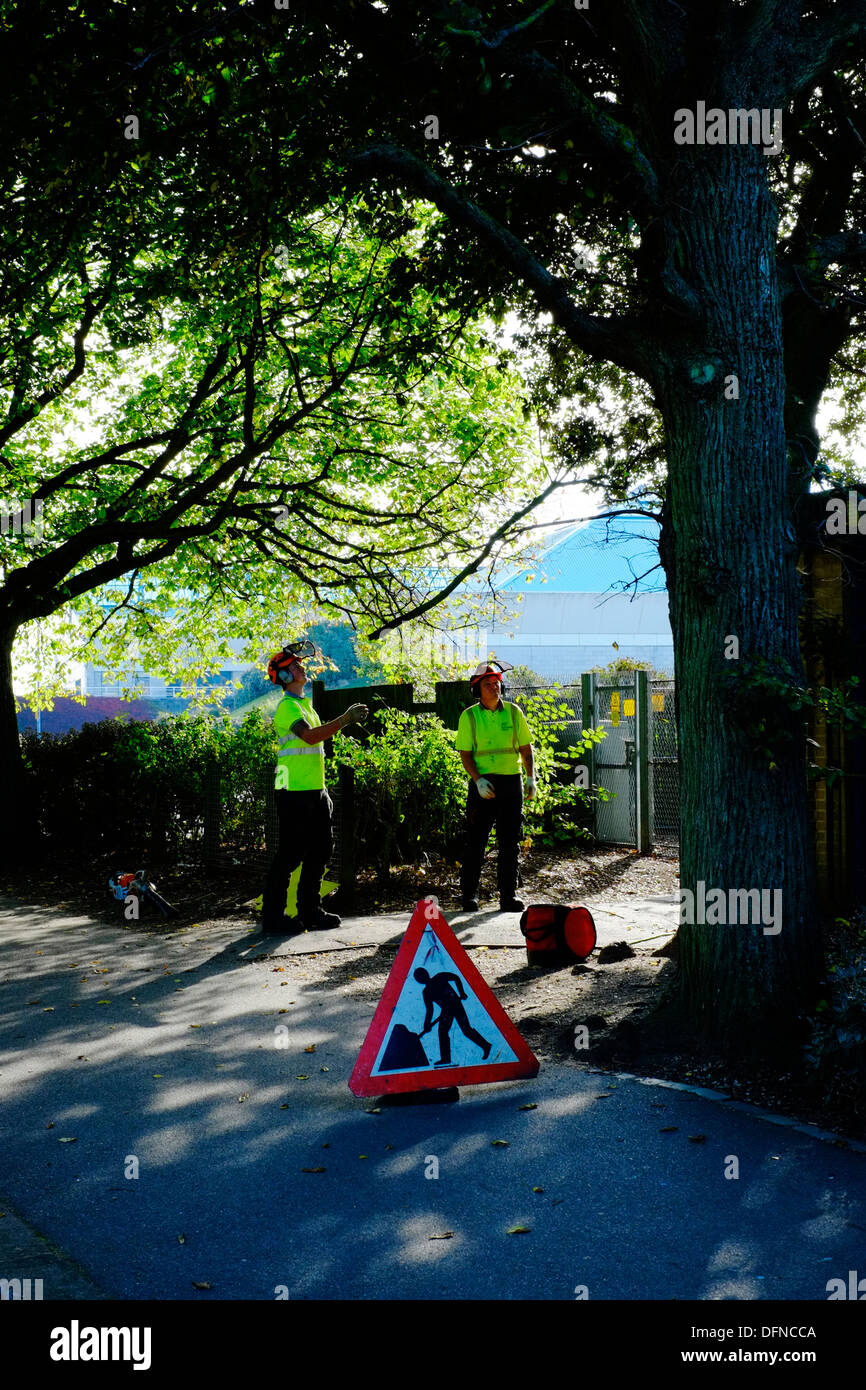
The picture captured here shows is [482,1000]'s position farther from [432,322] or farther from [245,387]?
[245,387]

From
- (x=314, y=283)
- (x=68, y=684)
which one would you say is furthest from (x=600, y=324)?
(x=68, y=684)

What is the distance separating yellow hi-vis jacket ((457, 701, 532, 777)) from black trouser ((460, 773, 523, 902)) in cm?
9

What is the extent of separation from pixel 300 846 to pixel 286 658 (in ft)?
4.99

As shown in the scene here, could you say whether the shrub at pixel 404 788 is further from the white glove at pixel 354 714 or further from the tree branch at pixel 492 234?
the tree branch at pixel 492 234

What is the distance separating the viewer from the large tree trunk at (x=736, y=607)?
5547mm

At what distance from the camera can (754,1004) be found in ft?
18.0

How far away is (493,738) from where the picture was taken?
→ 396 inches

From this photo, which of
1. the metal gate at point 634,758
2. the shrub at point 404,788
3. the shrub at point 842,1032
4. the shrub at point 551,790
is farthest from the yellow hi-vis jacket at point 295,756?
the metal gate at point 634,758

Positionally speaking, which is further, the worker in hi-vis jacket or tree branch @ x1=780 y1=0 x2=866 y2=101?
the worker in hi-vis jacket

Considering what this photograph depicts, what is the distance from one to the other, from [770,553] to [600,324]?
1501 millimetres

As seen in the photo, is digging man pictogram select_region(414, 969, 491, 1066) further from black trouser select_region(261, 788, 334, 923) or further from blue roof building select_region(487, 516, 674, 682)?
blue roof building select_region(487, 516, 674, 682)

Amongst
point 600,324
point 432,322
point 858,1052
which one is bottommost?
point 858,1052

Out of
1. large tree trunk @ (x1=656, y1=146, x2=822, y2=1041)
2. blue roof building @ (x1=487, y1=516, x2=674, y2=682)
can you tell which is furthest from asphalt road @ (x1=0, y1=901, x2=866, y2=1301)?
blue roof building @ (x1=487, y1=516, x2=674, y2=682)

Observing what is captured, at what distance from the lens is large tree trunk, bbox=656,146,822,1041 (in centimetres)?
555
